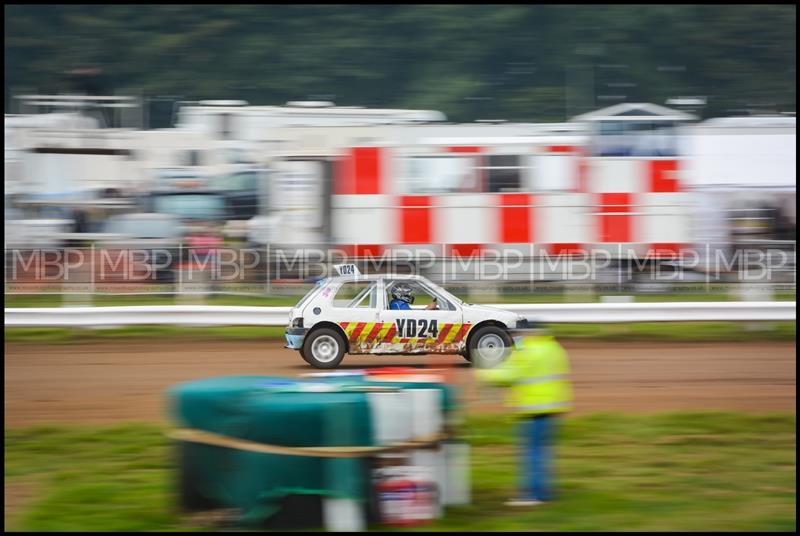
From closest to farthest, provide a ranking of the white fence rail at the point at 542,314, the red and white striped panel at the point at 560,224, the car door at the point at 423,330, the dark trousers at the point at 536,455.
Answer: the dark trousers at the point at 536,455
the car door at the point at 423,330
the white fence rail at the point at 542,314
the red and white striped panel at the point at 560,224

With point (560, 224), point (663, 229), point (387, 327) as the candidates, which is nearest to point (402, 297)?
point (387, 327)

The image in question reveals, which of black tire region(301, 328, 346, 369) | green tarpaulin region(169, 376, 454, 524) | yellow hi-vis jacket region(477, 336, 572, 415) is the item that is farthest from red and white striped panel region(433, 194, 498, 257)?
green tarpaulin region(169, 376, 454, 524)

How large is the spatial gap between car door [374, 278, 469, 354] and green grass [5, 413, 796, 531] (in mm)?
2381

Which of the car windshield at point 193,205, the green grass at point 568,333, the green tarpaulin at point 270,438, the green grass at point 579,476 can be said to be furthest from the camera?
the car windshield at point 193,205

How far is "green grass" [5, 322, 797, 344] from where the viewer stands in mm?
15023

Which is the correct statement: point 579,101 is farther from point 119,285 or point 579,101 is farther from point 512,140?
point 119,285

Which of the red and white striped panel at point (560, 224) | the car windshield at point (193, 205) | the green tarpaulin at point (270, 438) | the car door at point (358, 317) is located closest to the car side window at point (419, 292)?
the car door at point (358, 317)

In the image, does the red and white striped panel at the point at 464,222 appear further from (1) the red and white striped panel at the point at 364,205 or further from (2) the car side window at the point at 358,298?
(2) the car side window at the point at 358,298

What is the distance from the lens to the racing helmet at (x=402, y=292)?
12.6 m

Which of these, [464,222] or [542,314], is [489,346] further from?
[464,222]

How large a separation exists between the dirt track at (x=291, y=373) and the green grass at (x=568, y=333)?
32 cm

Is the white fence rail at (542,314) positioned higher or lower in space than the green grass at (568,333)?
higher

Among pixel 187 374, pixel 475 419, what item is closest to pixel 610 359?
pixel 475 419

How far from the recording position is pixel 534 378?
7.14 metres
